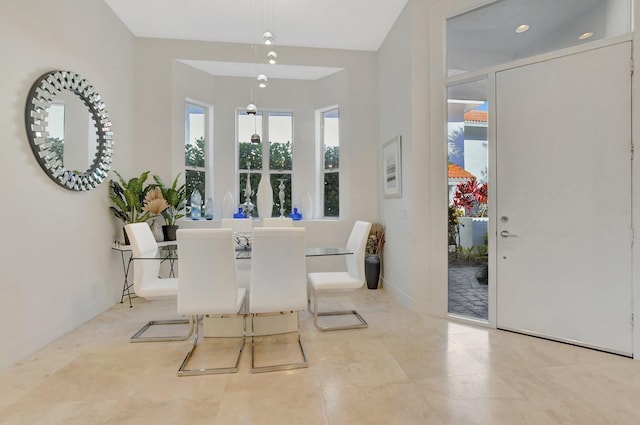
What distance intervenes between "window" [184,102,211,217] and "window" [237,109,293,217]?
0.54 meters

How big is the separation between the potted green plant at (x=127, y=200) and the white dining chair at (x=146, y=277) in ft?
2.74

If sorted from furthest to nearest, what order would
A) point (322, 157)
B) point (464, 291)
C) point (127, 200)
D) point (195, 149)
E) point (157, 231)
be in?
point (322, 157), point (195, 149), point (157, 231), point (127, 200), point (464, 291)

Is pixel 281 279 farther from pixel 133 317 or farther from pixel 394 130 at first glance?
pixel 394 130

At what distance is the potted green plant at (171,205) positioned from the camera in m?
3.99

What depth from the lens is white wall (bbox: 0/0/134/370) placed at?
2.28 m

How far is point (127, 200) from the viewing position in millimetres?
3656

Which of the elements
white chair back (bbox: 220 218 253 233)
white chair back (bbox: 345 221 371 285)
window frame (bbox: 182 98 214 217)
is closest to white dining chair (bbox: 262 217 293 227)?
white chair back (bbox: 220 218 253 233)

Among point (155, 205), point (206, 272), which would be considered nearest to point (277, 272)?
point (206, 272)

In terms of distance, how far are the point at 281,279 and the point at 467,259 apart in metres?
2.05

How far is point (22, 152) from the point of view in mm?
2410

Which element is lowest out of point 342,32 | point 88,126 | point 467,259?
point 467,259

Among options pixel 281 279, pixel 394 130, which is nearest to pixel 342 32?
pixel 394 130

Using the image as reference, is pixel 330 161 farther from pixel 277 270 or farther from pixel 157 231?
pixel 277 270

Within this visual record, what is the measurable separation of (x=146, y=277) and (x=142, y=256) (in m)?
0.21
